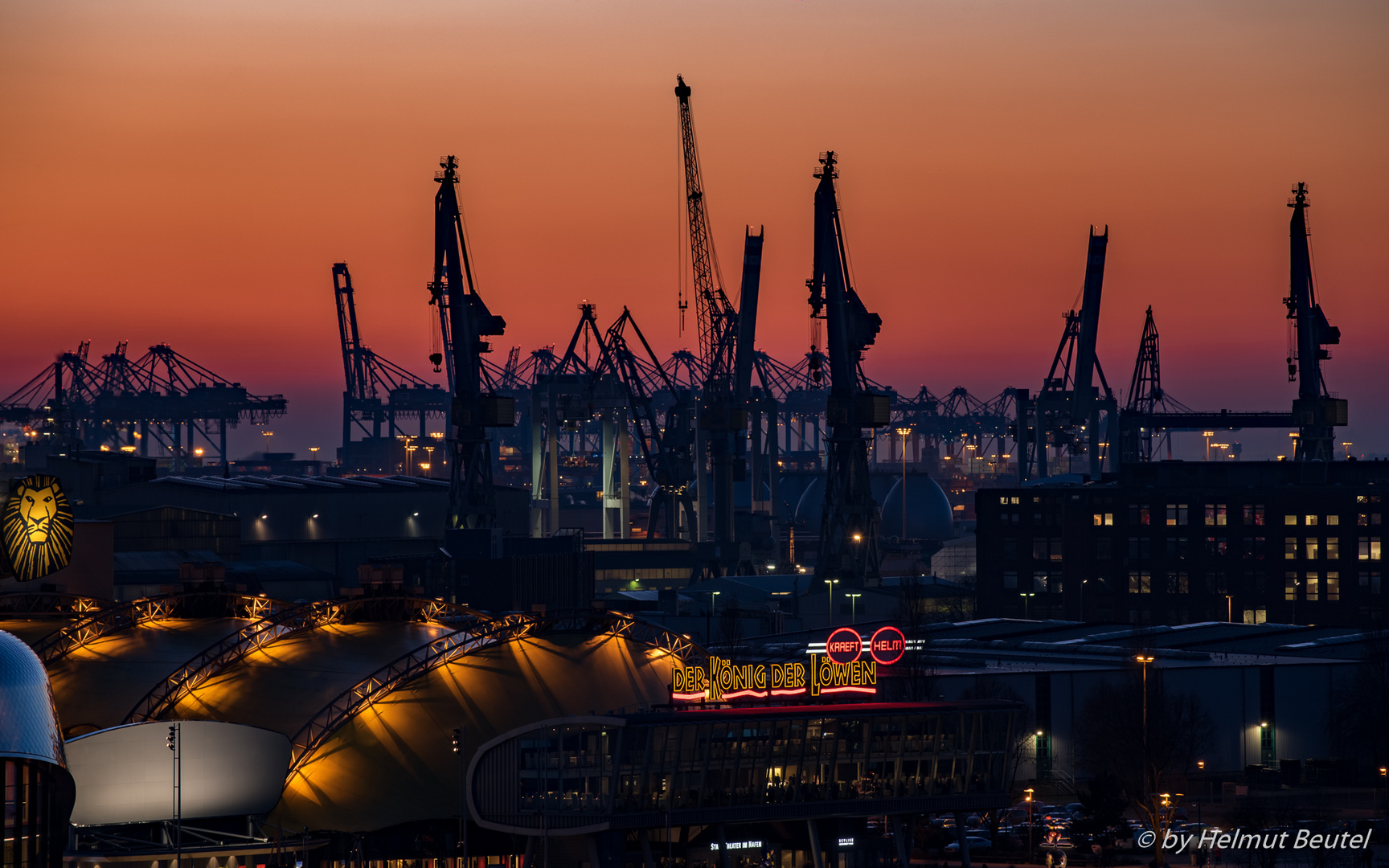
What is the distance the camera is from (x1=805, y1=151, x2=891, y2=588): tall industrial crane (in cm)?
15788

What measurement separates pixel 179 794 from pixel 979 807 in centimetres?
2818

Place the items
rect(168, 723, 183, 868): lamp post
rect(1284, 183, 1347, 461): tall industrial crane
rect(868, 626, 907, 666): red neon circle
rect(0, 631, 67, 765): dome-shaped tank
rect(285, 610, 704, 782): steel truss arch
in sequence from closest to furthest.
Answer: rect(0, 631, 67, 765): dome-shaped tank < rect(168, 723, 183, 868): lamp post < rect(868, 626, 907, 666): red neon circle < rect(285, 610, 704, 782): steel truss arch < rect(1284, 183, 1347, 461): tall industrial crane

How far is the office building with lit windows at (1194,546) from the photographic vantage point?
155000 mm

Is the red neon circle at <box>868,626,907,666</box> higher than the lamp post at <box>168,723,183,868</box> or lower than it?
higher

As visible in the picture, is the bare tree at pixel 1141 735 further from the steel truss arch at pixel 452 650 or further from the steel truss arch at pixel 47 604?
the steel truss arch at pixel 47 604

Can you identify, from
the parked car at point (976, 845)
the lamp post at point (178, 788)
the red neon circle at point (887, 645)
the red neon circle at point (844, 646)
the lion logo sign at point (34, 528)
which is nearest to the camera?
the lion logo sign at point (34, 528)

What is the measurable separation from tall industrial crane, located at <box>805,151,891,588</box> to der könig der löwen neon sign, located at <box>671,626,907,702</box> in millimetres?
83558

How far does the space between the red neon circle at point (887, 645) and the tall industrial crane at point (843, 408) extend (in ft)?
274

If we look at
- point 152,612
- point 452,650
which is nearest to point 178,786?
point 452,650

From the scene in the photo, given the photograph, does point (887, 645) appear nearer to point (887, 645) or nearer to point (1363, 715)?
point (887, 645)

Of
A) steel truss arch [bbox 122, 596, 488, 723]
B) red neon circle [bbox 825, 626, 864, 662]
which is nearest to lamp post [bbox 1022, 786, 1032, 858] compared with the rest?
red neon circle [bbox 825, 626, 864, 662]

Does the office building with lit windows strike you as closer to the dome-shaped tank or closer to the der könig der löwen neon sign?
the der könig der löwen neon sign

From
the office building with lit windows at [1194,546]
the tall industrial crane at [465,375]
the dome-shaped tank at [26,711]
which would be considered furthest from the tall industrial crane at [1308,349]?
the dome-shaped tank at [26,711]

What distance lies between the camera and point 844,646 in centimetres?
7262
